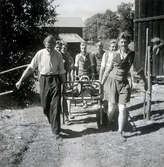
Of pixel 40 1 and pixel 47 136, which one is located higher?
pixel 40 1

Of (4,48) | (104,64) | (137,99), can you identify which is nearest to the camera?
(104,64)

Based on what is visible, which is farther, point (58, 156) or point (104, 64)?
point (104, 64)

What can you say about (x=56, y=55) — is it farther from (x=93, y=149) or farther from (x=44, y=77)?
(x=93, y=149)

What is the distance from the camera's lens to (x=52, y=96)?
507 cm

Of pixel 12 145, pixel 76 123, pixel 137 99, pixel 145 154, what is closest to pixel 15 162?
pixel 12 145

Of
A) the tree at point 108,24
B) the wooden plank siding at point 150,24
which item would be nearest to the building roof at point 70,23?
the tree at point 108,24

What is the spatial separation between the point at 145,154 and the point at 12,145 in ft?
7.49

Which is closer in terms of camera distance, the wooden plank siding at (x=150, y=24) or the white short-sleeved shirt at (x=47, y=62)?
the white short-sleeved shirt at (x=47, y=62)

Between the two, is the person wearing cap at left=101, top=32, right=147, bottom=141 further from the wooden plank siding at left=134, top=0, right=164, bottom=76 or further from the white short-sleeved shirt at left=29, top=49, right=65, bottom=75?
the wooden plank siding at left=134, top=0, right=164, bottom=76

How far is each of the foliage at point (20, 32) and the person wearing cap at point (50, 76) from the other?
443 centimetres

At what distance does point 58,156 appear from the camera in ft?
13.9

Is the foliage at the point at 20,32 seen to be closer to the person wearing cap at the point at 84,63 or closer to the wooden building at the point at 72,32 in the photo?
the person wearing cap at the point at 84,63

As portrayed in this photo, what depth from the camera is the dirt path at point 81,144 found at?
3953 mm

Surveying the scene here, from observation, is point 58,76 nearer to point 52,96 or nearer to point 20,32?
point 52,96
